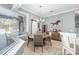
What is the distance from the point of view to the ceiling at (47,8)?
1.84 m

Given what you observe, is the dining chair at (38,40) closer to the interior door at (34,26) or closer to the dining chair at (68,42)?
the interior door at (34,26)

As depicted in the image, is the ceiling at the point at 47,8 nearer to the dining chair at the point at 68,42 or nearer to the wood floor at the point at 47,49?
the dining chair at the point at 68,42

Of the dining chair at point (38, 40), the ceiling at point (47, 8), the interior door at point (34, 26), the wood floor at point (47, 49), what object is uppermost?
the ceiling at point (47, 8)

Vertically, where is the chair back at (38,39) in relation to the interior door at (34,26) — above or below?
below

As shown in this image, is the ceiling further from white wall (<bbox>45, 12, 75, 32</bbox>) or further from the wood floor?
the wood floor

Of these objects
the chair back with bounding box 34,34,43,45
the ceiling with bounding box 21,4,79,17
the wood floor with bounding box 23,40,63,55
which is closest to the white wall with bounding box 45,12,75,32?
the ceiling with bounding box 21,4,79,17

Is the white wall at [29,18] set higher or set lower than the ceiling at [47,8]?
lower

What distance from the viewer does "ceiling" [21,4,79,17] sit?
6.02 ft

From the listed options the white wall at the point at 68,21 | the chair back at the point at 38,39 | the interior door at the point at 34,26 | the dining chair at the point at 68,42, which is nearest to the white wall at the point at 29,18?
the interior door at the point at 34,26

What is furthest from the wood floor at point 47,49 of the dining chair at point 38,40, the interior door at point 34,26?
the interior door at point 34,26

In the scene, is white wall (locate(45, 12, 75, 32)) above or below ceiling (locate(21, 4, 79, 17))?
below
